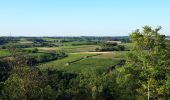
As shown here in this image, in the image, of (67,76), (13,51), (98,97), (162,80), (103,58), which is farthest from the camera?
(103,58)

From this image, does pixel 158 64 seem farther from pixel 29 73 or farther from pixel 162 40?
pixel 29 73

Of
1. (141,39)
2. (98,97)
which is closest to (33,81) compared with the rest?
(141,39)

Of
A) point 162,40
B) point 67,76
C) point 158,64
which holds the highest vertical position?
point 162,40

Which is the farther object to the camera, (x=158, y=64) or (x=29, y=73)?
(x=29, y=73)

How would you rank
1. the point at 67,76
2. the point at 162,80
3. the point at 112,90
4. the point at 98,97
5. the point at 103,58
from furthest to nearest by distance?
the point at 103,58
the point at 67,76
the point at 112,90
the point at 98,97
the point at 162,80

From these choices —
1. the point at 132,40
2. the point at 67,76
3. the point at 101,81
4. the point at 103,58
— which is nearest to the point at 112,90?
the point at 101,81

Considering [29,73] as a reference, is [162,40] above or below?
above

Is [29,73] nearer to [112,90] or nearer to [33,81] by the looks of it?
[33,81]
